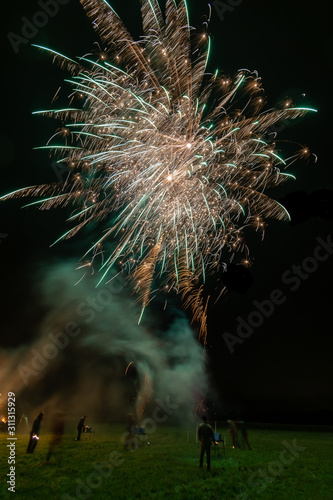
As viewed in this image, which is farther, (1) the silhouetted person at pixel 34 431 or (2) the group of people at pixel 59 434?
(1) the silhouetted person at pixel 34 431

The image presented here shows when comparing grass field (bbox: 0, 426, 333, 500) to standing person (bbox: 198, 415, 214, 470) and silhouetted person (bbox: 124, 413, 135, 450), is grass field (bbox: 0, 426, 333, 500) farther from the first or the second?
silhouetted person (bbox: 124, 413, 135, 450)

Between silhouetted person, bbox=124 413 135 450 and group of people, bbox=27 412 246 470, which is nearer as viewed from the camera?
group of people, bbox=27 412 246 470

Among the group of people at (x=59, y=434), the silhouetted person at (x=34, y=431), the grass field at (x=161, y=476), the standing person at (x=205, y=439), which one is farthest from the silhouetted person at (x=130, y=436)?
the standing person at (x=205, y=439)

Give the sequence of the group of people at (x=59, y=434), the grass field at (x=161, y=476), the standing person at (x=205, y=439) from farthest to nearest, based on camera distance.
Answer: the group of people at (x=59, y=434), the standing person at (x=205, y=439), the grass field at (x=161, y=476)

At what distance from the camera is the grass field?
21.9ft

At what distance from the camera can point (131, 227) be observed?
45.1 feet

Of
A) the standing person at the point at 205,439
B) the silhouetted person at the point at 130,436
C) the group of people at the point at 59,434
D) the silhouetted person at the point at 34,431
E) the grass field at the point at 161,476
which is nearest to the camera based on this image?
the grass field at the point at 161,476

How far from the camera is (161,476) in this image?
8.00 metres

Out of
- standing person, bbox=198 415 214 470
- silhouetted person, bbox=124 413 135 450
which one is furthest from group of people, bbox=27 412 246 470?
silhouetted person, bbox=124 413 135 450

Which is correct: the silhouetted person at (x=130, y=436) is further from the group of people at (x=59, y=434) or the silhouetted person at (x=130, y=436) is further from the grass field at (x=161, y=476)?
the group of people at (x=59, y=434)

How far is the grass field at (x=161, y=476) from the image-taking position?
263 inches

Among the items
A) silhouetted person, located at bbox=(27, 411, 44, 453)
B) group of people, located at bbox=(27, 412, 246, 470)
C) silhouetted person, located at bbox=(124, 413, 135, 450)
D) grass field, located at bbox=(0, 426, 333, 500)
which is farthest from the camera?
silhouetted person, located at bbox=(124, 413, 135, 450)

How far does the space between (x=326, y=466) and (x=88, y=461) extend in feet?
24.6

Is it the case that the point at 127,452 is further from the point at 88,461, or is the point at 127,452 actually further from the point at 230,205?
the point at 230,205
